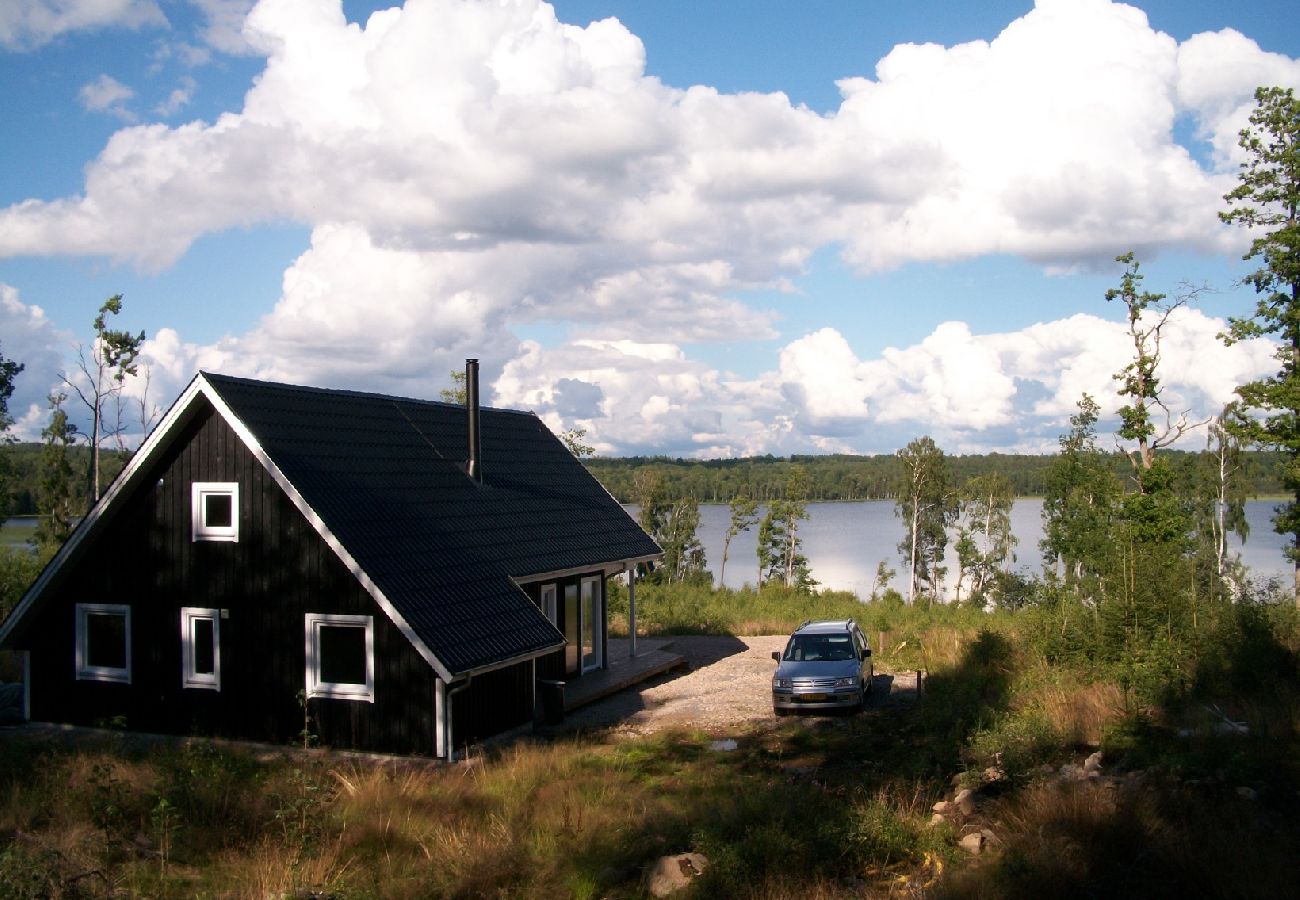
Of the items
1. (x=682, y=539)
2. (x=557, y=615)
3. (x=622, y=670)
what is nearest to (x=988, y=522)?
(x=682, y=539)

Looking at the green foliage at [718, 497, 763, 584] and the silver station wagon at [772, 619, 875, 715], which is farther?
the green foliage at [718, 497, 763, 584]

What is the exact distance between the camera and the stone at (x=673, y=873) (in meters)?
8.74

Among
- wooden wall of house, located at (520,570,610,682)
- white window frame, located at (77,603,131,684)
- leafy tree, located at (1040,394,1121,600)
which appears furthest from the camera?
leafy tree, located at (1040,394,1121,600)

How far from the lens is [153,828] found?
1010 cm

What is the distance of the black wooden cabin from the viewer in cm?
1456

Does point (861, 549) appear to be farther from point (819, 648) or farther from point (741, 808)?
point (741, 808)

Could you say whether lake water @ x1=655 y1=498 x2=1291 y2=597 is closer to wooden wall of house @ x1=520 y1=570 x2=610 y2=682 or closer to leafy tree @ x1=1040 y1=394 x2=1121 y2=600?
leafy tree @ x1=1040 y1=394 x2=1121 y2=600

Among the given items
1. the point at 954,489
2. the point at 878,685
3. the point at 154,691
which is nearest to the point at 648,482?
the point at 954,489

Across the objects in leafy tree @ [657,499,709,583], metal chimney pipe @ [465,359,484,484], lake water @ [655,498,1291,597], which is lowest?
lake water @ [655,498,1291,597]

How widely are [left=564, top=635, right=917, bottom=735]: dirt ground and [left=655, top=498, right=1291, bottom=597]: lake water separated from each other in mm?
20516

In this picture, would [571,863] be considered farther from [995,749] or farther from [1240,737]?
[1240,737]

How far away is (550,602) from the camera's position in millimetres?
19578

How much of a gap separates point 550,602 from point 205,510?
658cm

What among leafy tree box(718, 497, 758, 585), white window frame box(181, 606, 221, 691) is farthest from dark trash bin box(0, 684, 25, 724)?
leafy tree box(718, 497, 758, 585)
